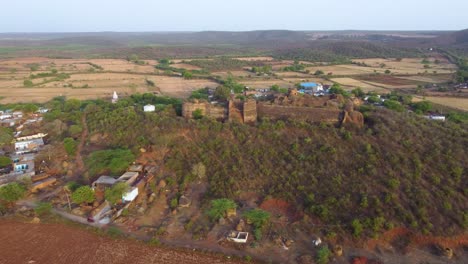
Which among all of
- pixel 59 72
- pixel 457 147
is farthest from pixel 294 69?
pixel 457 147

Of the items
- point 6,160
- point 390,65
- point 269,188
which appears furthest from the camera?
point 390,65

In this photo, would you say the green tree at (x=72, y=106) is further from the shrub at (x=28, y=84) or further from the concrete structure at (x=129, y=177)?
the shrub at (x=28, y=84)

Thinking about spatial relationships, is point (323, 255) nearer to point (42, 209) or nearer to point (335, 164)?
point (335, 164)

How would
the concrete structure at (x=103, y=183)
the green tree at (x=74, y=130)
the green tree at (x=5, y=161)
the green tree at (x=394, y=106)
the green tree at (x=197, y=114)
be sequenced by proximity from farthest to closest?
the green tree at (x=394, y=106), the green tree at (x=74, y=130), the green tree at (x=197, y=114), the green tree at (x=5, y=161), the concrete structure at (x=103, y=183)

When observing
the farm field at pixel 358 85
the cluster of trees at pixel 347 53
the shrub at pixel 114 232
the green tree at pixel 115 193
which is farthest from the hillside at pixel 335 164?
the cluster of trees at pixel 347 53

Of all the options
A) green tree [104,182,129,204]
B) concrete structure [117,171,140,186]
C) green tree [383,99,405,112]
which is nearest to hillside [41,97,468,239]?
concrete structure [117,171,140,186]

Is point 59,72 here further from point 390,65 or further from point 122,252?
point 390,65

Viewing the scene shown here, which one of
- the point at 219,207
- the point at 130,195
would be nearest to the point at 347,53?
the point at 219,207
